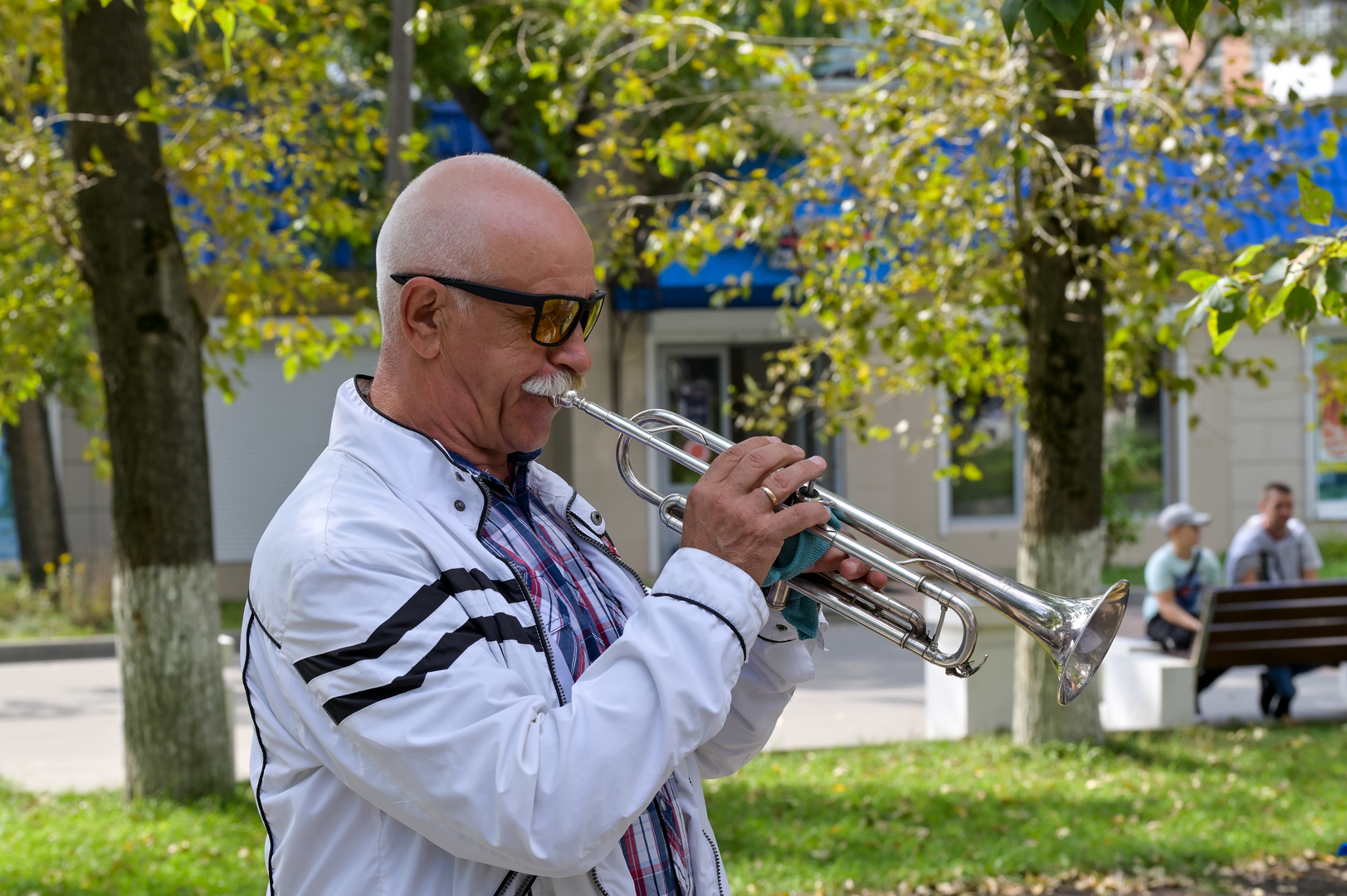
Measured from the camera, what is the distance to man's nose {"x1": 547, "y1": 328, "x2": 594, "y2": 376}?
181 centimetres

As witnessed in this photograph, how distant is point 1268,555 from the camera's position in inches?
322

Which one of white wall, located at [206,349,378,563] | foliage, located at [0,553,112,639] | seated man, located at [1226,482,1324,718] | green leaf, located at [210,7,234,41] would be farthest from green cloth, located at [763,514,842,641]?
white wall, located at [206,349,378,563]

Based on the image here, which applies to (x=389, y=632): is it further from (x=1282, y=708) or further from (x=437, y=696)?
(x=1282, y=708)

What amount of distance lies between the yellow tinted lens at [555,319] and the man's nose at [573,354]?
22 mm

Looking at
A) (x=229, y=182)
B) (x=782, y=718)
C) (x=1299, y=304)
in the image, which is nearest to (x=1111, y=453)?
(x=782, y=718)

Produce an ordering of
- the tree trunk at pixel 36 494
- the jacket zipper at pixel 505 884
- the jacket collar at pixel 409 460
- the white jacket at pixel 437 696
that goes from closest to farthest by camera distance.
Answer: the white jacket at pixel 437 696 → the jacket zipper at pixel 505 884 → the jacket collar at pixel 409 460 → the tree trunk at pixel 36 494

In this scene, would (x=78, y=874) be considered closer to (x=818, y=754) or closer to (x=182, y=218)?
(x=818, y=754)

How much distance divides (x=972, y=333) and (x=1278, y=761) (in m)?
2.68

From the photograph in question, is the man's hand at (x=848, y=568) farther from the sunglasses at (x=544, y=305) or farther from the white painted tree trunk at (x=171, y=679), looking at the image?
the white painted tree trunk at (x=171, y=679)

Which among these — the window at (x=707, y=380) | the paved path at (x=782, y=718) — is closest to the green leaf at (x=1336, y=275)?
the paved path at (x=782, y=718)

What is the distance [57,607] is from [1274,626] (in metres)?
11.2

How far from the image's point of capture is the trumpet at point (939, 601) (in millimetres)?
1975

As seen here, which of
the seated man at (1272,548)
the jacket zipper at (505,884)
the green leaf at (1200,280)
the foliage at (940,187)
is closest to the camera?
the jacket zipper at (505,884)

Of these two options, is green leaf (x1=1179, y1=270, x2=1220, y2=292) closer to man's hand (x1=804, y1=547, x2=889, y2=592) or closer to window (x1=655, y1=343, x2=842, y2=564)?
man's hand (x1=804, y1=547, x2=889, y2=592)
